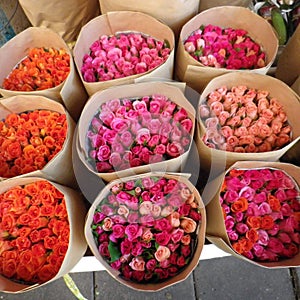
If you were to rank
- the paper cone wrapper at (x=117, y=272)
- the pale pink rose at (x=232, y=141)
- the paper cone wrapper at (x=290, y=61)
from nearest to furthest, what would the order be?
1. the paper cone wrapper at (x=117, y=272)
2. the pale pink rose at (x=232, y=141)
3. the paper cone wrapper at (x=290, y=61)

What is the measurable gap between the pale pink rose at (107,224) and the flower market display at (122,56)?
38 cm

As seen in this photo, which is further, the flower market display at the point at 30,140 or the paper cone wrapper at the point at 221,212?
the flower market display at the point at 30,140

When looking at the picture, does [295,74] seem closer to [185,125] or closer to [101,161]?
[185,125]

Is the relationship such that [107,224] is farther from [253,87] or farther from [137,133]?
[253,87]

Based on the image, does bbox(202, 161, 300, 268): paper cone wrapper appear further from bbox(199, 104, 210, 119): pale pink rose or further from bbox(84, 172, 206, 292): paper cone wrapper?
bbox(199, 104, 210, 119): pale pink rose

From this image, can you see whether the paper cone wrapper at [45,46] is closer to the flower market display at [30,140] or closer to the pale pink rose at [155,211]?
the flower market display at [30,140]

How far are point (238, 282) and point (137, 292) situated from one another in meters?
0.34

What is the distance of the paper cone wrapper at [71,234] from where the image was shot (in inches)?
33.3

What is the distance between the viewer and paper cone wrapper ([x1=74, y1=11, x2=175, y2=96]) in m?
1.02

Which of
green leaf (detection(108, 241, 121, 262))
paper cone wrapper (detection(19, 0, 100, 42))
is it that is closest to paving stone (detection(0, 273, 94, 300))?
green leaf (detection(108, 241, 121, 262))

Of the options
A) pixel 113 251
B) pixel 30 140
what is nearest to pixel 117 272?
pixel 113 251

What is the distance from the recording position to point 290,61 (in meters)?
1.17

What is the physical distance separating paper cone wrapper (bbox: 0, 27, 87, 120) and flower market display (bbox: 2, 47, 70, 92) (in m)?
0.02

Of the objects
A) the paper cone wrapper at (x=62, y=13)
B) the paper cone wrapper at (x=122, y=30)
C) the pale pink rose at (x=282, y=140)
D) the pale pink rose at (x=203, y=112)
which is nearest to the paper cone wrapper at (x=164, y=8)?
the paper cone wrapper at (x=122, y=30)
